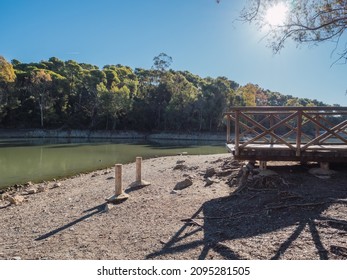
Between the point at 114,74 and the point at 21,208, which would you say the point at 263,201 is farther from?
the point at 114,74

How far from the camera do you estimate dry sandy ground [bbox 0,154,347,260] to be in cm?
440

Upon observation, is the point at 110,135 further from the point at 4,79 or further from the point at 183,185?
the point at 183,185

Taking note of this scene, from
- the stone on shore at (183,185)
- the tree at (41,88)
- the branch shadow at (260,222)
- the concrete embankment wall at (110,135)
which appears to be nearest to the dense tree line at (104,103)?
the tree at (41,88)

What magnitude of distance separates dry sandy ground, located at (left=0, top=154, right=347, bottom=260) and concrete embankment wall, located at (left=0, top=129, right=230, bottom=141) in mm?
51465

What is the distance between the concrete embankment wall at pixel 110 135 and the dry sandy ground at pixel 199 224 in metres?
51.5

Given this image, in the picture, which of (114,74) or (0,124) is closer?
(0,124)

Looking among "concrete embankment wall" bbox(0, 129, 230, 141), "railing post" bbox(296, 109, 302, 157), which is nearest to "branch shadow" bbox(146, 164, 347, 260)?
"railing post" bbox(296, 109, 302, 157)

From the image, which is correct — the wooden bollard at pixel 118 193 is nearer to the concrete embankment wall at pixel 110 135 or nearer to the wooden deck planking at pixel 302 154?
the wooden deck planking at pixel 302 154

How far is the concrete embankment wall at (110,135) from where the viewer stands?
5777 cm

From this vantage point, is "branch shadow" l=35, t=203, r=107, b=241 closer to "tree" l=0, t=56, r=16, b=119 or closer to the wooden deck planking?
the wooden deck planking

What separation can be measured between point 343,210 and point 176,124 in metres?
57.9

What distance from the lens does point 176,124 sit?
62.9 meters

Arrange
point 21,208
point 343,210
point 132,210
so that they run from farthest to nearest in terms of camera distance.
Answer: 1. point 21,208
2. point 132,210
3. point 343,210
